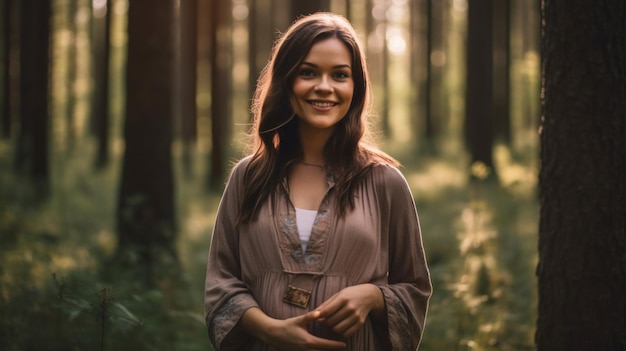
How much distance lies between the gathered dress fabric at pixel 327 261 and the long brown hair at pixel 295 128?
0.19ft

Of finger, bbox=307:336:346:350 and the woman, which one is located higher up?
the woman

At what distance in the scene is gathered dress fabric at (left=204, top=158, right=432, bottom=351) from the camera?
3.04 m

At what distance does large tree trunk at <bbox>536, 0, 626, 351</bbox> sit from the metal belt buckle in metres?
1.90

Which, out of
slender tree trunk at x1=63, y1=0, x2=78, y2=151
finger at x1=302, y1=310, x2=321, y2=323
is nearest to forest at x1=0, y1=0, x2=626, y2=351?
finger at x1=302, y1=310, x2=321, y2=323

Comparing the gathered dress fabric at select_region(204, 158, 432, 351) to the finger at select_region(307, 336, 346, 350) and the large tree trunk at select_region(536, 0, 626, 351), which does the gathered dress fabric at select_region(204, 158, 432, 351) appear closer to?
the finger at select_region(307, 336, 346, 350)

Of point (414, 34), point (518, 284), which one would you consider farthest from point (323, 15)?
point (414, 34)

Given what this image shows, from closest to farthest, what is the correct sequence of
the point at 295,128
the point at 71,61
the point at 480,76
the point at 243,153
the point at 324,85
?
1. the point at 324,85
2. the point at 295,128
3. the point at 243,153
4. the point at 480,76
5. the point at 71,61

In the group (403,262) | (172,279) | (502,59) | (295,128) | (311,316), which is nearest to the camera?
(311,316)

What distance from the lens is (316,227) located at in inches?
120

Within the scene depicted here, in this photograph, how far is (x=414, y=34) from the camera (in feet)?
132

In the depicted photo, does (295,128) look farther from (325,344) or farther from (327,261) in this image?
(325,344)

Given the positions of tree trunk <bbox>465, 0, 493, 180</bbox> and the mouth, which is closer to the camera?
the mouth

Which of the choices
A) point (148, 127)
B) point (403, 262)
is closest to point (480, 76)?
point (148, 127)

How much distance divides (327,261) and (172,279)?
5084 millimetres
